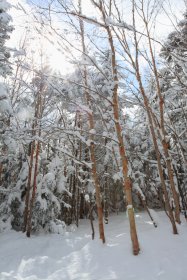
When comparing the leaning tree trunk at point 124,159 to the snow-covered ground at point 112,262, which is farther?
the leaning tree trunk at point 124,159

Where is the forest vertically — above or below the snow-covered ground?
above

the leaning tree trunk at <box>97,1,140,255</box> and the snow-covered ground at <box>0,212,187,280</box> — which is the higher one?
the leaning tree trunk at <box>97,1,140,255</box>

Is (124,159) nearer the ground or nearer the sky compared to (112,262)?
nearer the sky

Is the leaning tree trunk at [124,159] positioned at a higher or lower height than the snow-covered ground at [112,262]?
higher

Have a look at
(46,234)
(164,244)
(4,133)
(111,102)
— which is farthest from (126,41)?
(46,234)

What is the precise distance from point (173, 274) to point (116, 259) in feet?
4.87

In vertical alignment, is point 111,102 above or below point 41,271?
above

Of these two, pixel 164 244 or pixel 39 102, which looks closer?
pixel 164 244

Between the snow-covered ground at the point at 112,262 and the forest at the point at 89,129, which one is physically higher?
the forest at the point at 89,129

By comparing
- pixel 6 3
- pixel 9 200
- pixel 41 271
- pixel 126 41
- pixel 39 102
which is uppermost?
pixel 6 3

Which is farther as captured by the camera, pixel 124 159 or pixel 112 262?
pixel 124 159

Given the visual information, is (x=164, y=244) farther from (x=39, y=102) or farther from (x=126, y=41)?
(x=39, y=102)

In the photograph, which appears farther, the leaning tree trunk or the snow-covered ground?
the leaning tree trunk

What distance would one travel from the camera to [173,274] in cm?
515
